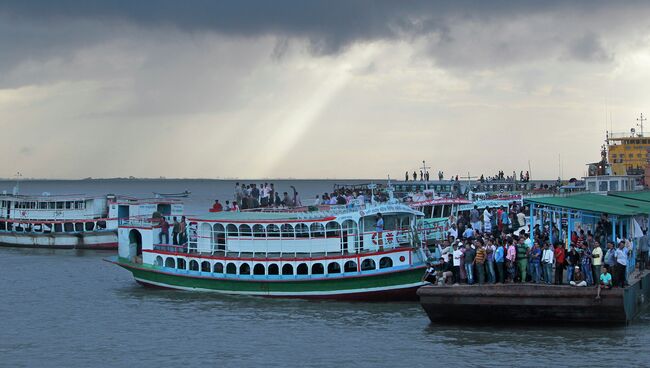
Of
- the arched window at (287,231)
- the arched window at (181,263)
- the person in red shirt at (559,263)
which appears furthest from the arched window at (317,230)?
the person in red shirt at (559,263)

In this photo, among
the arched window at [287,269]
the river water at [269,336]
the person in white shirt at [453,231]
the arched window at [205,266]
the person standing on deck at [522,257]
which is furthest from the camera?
the arched window at [205,266]

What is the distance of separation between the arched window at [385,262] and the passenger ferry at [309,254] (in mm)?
33

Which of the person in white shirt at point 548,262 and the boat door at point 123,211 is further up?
the boat door at point 123,211

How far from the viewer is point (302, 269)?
38438mm

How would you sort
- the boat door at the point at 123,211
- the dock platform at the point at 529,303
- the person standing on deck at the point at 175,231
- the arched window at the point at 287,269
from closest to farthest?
the dock platform at the point at 529,303 < the arched window at the point at 287,269 < the person standing on deck at the point at 175,231 < the boat door at the point at 123,211

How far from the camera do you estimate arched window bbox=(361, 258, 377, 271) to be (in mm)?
37219

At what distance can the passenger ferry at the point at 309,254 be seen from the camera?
36.8 m

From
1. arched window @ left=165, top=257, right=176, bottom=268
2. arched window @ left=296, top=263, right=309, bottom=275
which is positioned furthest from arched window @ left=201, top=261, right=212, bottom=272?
arched window @ left=296, top=263, right=309, bottom=275

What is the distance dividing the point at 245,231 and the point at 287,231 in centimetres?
202

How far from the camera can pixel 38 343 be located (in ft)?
102

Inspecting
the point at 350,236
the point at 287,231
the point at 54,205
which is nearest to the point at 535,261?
the point at 350,236

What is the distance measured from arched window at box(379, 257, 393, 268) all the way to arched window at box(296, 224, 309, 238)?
3437 millimetres

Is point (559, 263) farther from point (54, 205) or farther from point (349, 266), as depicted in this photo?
point (54, 205)

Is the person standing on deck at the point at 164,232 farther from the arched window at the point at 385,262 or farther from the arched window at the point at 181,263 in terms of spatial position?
the arched window at the point at 385,262
